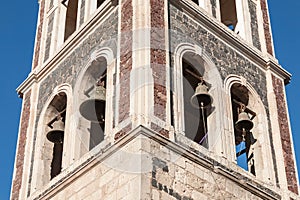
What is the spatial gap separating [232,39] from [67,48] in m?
3.23

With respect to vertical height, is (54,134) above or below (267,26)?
below

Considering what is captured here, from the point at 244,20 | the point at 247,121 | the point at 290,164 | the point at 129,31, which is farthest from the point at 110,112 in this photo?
the point at 244,20

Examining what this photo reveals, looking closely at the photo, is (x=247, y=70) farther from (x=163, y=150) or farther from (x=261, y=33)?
(x=163, y=150)

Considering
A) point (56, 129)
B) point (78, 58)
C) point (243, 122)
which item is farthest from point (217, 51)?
point (56, 129)

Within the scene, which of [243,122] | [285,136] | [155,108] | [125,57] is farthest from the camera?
[285,136]

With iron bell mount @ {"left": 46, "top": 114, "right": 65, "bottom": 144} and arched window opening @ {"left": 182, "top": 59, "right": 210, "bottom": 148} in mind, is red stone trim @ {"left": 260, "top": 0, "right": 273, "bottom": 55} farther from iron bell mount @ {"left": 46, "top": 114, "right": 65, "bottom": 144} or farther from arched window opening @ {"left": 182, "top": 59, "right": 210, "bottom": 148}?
iron bell mount @ {"left": 46, "top": 114, "right": 65, "bottom": 144}

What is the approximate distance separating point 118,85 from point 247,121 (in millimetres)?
2492

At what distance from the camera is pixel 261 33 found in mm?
16359

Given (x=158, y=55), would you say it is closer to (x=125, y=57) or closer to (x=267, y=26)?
(x=125, y=57)

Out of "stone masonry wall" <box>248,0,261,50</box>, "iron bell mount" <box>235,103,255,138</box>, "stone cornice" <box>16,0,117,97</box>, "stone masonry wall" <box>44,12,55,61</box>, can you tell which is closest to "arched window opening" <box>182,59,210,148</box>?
"iron bell mount" <box>235,103,255,138</box>

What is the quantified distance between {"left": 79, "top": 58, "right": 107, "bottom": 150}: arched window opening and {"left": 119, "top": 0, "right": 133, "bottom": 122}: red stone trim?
805 millimetres

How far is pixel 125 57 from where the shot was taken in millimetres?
13164

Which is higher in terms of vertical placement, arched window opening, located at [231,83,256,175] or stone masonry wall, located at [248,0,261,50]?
stone masonry wall, located at [248,0,261,50]

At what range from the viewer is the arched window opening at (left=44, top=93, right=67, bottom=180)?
14352mm
